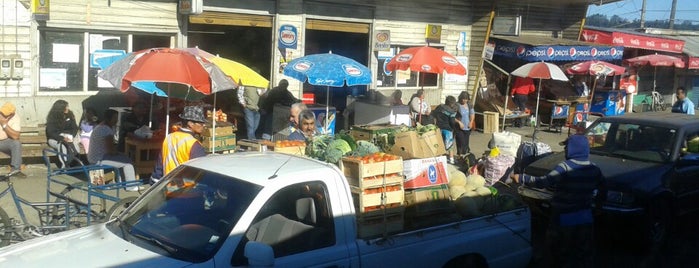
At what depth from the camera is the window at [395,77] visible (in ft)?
Answer: 56.7

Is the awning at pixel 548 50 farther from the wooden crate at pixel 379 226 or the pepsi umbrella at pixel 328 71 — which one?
the wooden crate at pixel 379 226

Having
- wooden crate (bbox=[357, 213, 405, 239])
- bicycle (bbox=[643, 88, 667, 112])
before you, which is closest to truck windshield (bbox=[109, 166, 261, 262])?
wooden crate (bbox=[357, 213, 405, 239])

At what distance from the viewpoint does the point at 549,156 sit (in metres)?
10.2

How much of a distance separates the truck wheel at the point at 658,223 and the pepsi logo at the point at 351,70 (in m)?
5.11

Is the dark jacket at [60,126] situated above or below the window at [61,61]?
below

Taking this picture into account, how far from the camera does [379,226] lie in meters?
5.58

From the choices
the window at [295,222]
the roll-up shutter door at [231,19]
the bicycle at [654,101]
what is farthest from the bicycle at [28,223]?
the bicycle at [654,101]

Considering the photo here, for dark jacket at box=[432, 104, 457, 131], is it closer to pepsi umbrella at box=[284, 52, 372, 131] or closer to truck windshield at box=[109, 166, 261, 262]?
pepsi umbrella at box=[284, 52, 372, 131]

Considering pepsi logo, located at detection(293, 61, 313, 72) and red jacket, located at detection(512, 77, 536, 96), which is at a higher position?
pepsi logo, located at detection(293, 61, 313, 72)

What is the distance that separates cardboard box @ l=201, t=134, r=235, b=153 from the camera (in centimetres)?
1152

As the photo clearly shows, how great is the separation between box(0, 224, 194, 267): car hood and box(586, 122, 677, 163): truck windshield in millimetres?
7202

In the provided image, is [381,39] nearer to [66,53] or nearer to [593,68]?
[593,68]

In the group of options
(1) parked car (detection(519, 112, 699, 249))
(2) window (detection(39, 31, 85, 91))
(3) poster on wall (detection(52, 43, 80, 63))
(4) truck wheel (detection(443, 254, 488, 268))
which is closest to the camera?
(4) truck wheel (detection(443, 254, 488, 268))

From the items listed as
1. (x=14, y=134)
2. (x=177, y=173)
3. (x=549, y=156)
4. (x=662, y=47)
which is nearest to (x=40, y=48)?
(x=14, y=134)
